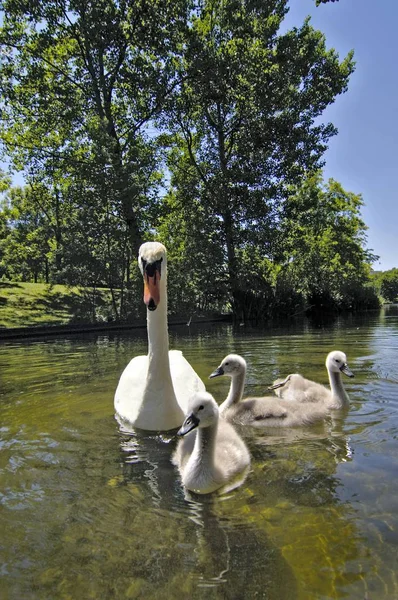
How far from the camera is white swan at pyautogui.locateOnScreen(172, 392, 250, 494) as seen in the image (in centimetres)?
382

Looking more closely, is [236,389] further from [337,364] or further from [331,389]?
[337,364]

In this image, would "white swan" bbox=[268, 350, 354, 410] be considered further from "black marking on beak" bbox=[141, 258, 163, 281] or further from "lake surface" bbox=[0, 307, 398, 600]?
"black marking on beak" bbox=[141, 258, 163, 281]

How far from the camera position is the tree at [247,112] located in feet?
90.8

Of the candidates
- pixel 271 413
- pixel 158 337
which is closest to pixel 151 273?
pixel 158 337

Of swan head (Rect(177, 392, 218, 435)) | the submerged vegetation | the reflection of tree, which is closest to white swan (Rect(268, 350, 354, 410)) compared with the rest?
the reflection of tree

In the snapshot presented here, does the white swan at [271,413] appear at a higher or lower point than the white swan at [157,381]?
lower

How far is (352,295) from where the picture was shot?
182 feet

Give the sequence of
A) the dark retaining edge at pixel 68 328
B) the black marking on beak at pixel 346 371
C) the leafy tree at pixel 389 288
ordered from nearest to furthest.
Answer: the black marking on beak at pixel 346 371, the dark retaining edge at pixel 68 328, the leafy tree at pixel 389 288

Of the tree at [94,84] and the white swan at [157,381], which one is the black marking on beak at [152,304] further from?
the tree at [94,84]

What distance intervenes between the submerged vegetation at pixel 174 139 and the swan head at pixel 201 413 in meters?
21.6

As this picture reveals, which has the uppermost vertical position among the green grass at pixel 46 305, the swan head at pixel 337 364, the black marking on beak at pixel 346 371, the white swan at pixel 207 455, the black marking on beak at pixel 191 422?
the green grass at pixel 46 305

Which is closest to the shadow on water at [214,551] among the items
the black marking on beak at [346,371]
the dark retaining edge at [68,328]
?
the black marking on beak at [346,371]

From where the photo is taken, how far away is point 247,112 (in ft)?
98.3

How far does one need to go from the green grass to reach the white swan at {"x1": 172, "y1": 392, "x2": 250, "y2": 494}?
22209mm
